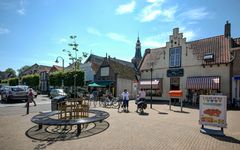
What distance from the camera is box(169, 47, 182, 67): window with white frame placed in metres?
25.8

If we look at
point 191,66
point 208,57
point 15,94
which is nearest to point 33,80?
point 15,94

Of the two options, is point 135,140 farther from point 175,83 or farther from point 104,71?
point 104,71

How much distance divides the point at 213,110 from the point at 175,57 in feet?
59.4

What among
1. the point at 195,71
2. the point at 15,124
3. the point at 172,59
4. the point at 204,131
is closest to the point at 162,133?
the point at 204,131

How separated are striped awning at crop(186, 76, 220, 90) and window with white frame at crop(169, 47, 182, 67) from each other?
9.96ft

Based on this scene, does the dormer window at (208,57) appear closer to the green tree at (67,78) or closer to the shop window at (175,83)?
the shop window at (175,83)

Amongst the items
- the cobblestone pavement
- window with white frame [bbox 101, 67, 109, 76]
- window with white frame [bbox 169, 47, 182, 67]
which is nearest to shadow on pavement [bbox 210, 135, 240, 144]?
the cobblestone pavement

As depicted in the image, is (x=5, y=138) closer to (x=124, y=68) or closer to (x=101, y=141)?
(x=101, y=141)

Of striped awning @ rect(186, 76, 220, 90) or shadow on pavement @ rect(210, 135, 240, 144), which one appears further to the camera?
striped awning @ rect(186, 76, 220, 90)

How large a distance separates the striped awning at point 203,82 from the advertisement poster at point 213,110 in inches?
519

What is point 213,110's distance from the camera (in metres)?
8.99

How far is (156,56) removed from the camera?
1134 inches

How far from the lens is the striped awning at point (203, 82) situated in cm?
2094

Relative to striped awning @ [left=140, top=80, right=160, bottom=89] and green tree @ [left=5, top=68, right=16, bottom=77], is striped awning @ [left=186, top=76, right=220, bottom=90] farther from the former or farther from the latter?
green tree @ [left=5, top=68, right=16, bottom=77]
